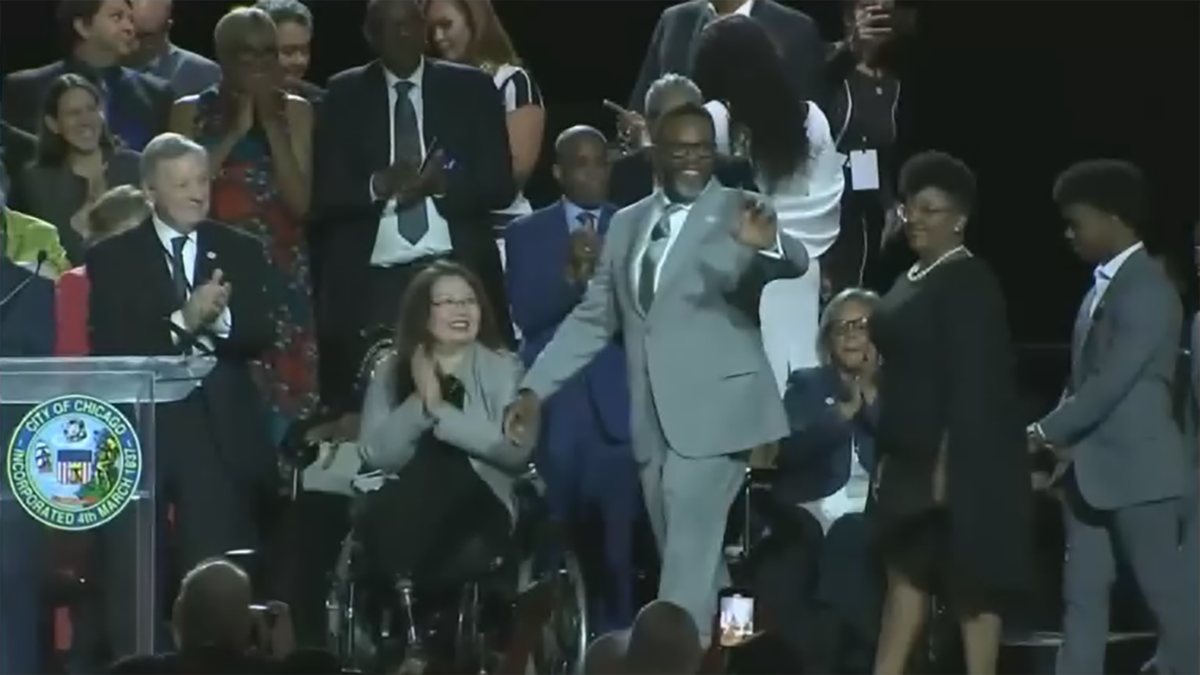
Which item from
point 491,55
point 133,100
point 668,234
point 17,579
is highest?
point 491,55

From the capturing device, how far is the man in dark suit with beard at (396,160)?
7223 mm

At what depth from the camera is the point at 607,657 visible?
523 cm

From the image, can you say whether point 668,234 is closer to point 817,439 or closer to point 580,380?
point 580,380

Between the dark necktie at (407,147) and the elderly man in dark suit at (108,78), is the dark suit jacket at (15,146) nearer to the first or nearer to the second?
the elderly man in dark suit at (108,78)

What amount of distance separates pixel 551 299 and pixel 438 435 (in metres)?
0.63

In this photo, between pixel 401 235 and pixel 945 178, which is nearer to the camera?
pixel 945 178

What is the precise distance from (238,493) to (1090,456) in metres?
1.94

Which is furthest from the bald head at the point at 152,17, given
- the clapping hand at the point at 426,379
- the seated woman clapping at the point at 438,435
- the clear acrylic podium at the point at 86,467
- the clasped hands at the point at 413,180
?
the clear acrylic podium at the point at 86,467

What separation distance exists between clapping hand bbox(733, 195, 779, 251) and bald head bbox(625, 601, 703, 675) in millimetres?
1559

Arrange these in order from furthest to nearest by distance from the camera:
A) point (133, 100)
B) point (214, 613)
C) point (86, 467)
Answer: point (133, 100)
point (86, 467)
point (214, 613)

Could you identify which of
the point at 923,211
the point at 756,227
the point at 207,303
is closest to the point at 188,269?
the point at 207,303

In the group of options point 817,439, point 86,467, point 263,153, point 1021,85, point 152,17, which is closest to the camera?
point 86,467

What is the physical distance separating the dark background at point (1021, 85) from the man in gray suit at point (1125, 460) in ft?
6.52

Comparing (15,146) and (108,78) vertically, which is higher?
(108,78)
